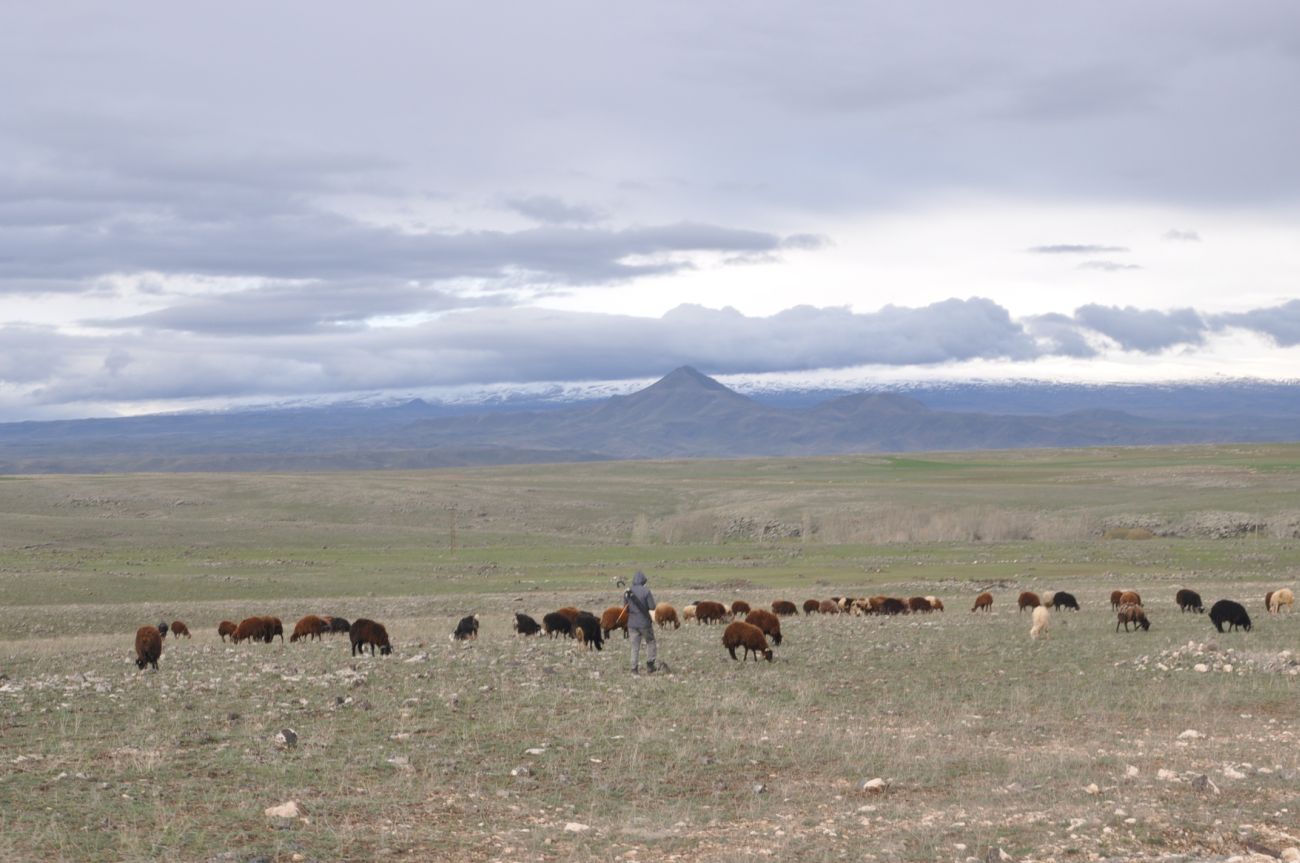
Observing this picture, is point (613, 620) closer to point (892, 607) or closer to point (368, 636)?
point (368, 636)

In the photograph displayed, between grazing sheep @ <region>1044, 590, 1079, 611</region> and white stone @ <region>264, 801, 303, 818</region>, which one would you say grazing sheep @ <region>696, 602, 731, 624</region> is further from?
white stone @ <region>264, 801, 303, 818</region>

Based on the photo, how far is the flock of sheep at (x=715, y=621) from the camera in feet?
68.2

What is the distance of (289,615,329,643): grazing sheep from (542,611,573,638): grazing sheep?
5214mm

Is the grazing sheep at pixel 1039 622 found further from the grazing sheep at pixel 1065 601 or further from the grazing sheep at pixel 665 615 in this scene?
the grazing sheep at pixel 665 615

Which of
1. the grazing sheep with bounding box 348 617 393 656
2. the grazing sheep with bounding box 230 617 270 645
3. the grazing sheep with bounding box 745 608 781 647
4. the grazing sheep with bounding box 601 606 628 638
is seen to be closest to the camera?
the grazing sheep with bounding box 348 617 393 656

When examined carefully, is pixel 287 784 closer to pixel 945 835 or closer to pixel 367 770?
pixel 367 770

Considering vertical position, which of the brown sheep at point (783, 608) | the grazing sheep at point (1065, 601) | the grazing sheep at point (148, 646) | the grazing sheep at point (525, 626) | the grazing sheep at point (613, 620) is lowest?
the brown sheep at point (783, 608)

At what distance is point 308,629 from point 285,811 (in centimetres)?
1682

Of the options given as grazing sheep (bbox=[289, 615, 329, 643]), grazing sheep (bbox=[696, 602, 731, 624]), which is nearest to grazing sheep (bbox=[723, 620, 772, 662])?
grazing sheep (bbox=[696, 602, 731, 624])

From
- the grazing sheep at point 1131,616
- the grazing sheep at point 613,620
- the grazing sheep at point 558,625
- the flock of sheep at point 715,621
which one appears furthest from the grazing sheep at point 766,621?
the grazing sheep at point 1131,616

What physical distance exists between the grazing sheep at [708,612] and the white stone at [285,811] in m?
20.1

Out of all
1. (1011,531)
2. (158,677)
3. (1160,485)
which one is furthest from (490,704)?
(1160,485)

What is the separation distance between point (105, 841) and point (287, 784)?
83.3 inches

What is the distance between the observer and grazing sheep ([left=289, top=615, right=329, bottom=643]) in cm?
2633
